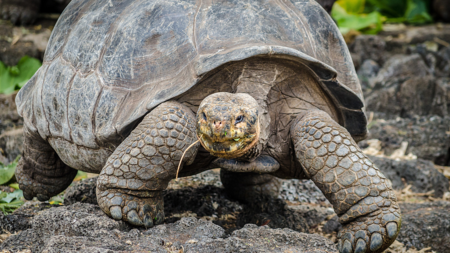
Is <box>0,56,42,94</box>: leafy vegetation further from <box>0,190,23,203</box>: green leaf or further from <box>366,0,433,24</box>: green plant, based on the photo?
<box>366,0,433,24</box>: green plant

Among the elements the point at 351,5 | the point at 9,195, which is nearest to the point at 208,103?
the point at 9,195

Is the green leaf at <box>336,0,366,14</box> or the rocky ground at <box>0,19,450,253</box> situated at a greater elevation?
the green leaf at <box>336,0,366,14</box>

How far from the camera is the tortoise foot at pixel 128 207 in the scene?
8.00 ft

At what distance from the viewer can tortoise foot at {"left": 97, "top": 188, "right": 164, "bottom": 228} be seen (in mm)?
2439

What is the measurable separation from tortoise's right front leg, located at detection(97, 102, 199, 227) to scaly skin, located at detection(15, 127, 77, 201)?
4.45 feet

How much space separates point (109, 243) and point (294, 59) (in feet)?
4.75

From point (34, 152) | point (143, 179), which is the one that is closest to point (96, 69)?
point (143, 179)

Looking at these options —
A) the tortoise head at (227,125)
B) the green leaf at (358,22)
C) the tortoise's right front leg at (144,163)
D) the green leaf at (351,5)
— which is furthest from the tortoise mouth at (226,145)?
the green leaf at (351,5)

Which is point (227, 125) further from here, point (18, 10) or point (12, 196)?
point (18, 10)

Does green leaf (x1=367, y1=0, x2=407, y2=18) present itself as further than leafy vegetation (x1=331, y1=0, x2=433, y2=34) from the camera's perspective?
Yes

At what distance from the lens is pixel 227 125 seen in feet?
7.07

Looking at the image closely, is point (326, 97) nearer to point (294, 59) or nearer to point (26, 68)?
point (294, 59)

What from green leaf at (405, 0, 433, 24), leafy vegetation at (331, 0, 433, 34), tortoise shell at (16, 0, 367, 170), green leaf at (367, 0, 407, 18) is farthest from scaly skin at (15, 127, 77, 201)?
green leaf at (367, 0, 407, 18)

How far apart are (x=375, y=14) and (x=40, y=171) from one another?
352 inches
